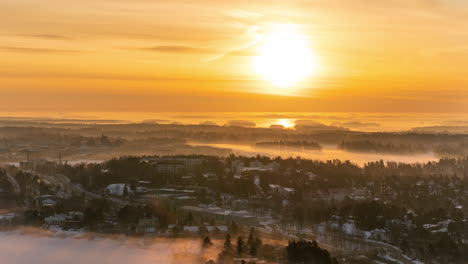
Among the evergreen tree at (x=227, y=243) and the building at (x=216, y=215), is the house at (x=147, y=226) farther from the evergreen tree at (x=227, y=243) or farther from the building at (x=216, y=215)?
the evergreen tree at (x=227, y=243)

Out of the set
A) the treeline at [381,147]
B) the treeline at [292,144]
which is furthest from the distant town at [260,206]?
the treeline at [292,144]

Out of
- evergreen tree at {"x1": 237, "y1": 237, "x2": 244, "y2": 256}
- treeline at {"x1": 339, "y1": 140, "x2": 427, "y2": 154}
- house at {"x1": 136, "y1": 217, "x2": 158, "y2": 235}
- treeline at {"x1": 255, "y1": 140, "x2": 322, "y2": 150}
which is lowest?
evergreen tree at {"x1": 237, "y1": 237, "x2": 244, "y2": 256}

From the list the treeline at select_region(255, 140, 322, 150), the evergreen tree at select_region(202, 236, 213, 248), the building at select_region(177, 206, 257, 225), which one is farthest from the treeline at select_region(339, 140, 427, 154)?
A: the evergreen tree at select_region(202, 236, 213, 248)

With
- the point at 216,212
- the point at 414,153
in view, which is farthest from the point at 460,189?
the point at 414,153

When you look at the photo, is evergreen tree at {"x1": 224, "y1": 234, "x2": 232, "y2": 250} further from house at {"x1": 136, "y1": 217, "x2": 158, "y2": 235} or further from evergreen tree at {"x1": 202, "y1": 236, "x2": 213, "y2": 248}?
house at {"x1": 136, "y1": 217, "x2": 158, "y2": 235}

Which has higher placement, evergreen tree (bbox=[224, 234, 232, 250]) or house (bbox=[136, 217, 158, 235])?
house (bbox=[136, 217, 158, 235])

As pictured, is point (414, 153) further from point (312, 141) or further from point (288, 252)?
point (288, 252)

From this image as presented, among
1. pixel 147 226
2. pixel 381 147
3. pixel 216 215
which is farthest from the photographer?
pixel 381 147

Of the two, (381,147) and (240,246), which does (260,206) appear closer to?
(240,246)

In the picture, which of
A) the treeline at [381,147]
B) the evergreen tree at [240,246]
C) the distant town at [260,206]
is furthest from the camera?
the treeline at [381,147]

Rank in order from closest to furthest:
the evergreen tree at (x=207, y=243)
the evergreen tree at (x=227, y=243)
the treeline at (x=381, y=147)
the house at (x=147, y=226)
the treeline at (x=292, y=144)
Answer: the evergreen tree at (x=227, y=243)
the evergreen tree at (x=207, y=243)
the house at (x=147, y=226)
the treeline at (x=381, y=147)
the treeline at (x=292, y=144)

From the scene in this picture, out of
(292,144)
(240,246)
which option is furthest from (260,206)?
(292,144)
